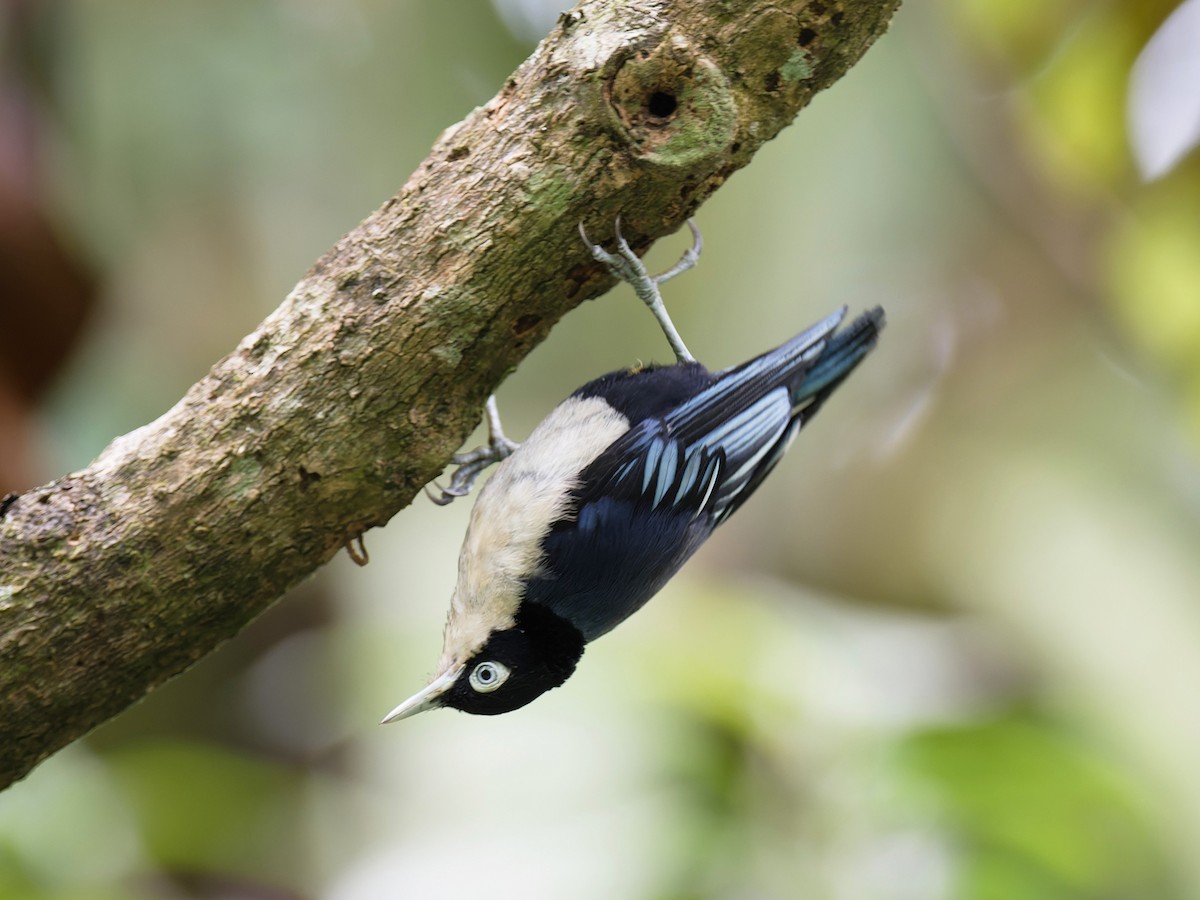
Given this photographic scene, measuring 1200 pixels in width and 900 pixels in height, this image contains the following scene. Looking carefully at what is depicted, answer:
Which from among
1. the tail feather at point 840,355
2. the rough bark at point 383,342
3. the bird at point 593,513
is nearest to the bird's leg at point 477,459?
the bird at point 593,513

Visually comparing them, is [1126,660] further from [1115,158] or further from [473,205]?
[473,205]

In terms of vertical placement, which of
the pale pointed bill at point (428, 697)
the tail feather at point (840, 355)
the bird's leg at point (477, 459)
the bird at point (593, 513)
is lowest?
the pale pointed bill at point (428, 697)

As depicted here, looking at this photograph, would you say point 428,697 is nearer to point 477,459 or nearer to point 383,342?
point 477,459

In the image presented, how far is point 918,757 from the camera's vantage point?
9.09 ft

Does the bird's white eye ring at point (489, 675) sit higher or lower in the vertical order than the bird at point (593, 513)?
lower

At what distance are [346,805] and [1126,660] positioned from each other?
216 cm

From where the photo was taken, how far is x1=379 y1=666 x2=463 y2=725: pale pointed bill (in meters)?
2.33

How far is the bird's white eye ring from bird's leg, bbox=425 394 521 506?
18.2 inches

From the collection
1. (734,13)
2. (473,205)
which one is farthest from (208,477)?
(734,13)

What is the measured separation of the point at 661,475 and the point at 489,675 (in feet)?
1.73

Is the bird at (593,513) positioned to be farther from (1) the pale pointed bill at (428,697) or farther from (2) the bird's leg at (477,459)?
(2) the bird's leg at (477,459)

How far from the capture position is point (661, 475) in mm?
2467

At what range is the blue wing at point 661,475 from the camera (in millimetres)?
2385

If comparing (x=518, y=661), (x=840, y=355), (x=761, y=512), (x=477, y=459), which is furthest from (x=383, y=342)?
(x=761, y=512)
